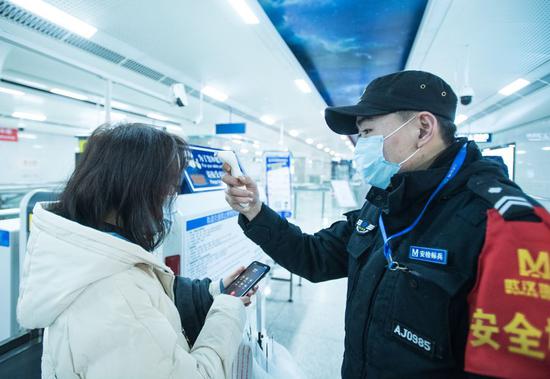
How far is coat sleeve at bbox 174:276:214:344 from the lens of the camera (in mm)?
1126

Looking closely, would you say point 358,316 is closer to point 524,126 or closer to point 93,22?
point 93,22

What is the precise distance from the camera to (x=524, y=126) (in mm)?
5801

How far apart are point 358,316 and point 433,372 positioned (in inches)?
9.4

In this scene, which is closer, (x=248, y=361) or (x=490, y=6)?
(x=248, y=361)

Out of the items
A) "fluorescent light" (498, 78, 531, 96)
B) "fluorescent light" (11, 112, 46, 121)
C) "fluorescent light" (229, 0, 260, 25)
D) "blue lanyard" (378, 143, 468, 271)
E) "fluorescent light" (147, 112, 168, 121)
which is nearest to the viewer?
"blue lanyard" (378, 143, 468, 271)

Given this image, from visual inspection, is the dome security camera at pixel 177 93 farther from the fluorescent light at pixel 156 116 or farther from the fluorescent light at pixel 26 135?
the fluorescent light at pixel 26 135

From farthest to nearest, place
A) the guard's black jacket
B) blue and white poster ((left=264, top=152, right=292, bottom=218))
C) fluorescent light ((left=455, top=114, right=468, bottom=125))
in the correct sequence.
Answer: fluorescent light ((left=455, top=114, right=468, bottom=125)), blue and white poster ((left=264, top=152, right=292, bottom=218)), the guard's black jacket

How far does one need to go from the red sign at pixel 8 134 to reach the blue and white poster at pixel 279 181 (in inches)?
382

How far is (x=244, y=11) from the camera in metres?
2.96

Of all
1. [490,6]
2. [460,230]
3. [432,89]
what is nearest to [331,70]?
[490,6]

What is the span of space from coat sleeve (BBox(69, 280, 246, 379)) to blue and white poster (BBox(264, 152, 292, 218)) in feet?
9.67

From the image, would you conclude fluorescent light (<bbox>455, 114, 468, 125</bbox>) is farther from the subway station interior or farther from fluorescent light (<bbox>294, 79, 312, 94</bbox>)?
the subway station interior

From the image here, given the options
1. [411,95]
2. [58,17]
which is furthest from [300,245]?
[58,17]

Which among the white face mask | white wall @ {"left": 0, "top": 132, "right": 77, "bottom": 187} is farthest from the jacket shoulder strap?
white wall @ {"left": 0, "top": 132, "right": 77, "bottom": 187}
